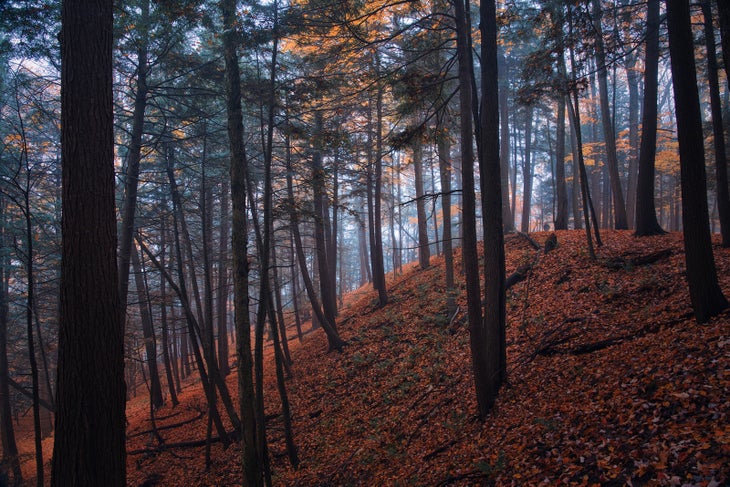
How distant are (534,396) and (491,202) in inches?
142

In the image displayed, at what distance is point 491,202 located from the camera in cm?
721

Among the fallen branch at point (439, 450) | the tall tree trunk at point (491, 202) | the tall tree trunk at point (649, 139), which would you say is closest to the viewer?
the fallen branch at point (439, 450)

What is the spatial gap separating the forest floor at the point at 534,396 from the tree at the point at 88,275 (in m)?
4.75

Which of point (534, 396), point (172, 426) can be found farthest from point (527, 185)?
point (172, 426)

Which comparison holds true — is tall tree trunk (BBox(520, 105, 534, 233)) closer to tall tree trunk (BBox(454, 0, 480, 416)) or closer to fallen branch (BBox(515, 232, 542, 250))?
fallen branch (BBox(515, 232, 542, 250))

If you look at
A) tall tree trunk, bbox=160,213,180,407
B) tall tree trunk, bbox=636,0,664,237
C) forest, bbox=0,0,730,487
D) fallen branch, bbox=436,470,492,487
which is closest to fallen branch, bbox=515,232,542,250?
forest, bbox=0,0,730,487

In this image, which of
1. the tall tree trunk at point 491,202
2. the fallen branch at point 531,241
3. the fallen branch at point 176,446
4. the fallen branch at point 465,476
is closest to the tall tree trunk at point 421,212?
the fallen branch at point 531,241

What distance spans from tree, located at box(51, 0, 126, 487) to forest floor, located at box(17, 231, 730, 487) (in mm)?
4752

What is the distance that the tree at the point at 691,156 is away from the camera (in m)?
6.26

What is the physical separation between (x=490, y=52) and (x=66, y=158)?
22.7 feet

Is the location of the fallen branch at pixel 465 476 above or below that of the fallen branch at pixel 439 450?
above

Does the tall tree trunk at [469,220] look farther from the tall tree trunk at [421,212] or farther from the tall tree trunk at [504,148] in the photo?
the tall tree trunk at [504,148]

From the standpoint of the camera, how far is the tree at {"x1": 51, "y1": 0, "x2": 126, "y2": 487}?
148 inches

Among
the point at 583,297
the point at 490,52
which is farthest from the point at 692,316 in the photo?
the point at 490,52
